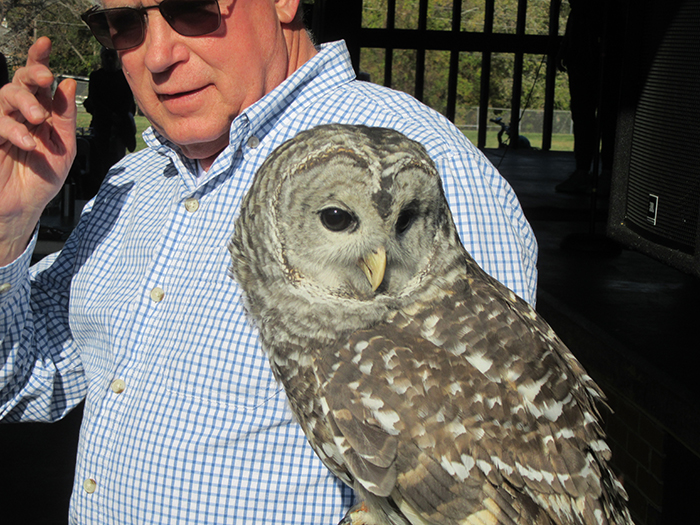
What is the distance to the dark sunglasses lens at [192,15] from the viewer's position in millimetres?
1513

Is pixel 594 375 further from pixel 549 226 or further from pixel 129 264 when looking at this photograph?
pixel 549 226

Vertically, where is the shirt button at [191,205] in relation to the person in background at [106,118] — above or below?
above

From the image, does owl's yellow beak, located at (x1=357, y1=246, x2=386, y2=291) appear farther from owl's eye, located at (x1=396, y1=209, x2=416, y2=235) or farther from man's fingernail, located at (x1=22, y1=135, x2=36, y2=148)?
man's fingernail, located at (x1=22, y1=135, x2=36, y2=148)

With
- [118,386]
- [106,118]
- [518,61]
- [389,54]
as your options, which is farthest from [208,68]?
[518,61]

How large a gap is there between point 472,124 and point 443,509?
1985cm

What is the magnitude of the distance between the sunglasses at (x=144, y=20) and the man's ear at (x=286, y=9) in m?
0.20

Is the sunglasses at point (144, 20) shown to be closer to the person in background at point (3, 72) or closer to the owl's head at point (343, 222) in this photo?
the owl's head at point (343, 222)

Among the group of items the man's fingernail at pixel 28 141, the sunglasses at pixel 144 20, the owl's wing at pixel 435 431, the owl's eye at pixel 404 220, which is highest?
the sunglasses at pixel 144 20

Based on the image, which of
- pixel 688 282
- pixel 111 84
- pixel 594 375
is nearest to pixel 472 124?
pixel 111 84

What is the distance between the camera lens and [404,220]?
1.18 metres

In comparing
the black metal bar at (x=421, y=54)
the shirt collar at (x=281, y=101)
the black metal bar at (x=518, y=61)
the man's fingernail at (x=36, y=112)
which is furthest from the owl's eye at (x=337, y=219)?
the black metal bar at (x=518, y=61)

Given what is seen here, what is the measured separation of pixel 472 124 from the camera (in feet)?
66.3

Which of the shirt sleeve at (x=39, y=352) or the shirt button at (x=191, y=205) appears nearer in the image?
the shirt button at (x=191, y=205)

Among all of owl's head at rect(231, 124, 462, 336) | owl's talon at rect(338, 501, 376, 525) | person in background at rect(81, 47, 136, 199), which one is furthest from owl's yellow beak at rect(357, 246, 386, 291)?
person in background at rect(81, 47, 136, 199)
